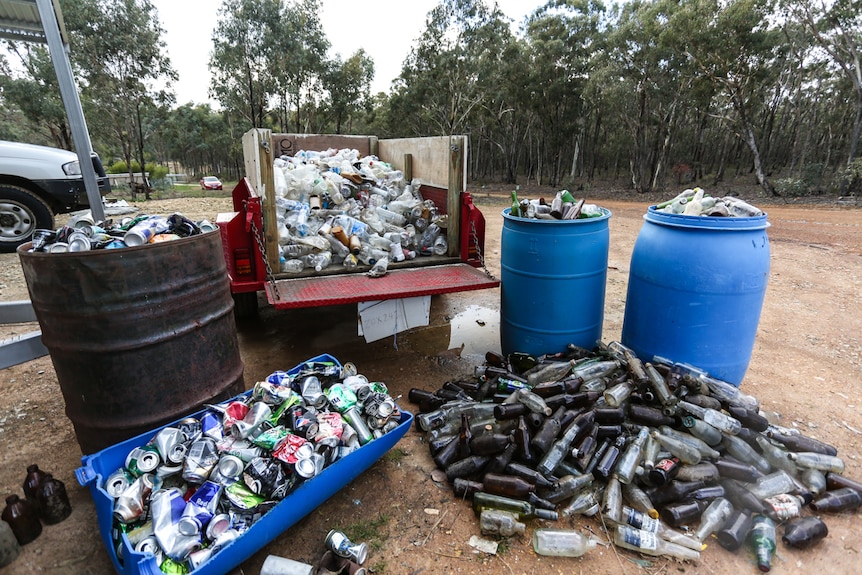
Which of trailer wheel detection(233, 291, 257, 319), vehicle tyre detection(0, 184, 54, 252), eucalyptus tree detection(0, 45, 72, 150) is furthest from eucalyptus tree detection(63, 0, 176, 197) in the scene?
trailer wheel detection(233, 291, 257, 319)

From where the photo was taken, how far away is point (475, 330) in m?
5.20

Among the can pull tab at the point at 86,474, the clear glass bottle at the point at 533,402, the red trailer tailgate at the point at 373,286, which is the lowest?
the clear glass bottle at the point at 533,402

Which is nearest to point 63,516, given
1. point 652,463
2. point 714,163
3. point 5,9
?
point 652,463

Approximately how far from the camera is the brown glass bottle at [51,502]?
7.77ft

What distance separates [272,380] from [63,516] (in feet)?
4.20

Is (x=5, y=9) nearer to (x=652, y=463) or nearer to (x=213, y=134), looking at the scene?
(x=652, y=463)

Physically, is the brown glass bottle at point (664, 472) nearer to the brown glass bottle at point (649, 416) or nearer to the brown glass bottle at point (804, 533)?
the brown glass bottle at point (649, 416)

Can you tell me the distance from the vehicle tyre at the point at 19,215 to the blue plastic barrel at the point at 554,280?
25.0 feet

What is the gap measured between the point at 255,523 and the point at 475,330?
356cm

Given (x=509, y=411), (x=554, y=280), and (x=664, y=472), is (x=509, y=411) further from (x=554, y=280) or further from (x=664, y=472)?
(x=554, y=280)

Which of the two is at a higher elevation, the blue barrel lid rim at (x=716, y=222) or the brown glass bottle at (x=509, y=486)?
the blue barrel lid rim at (x=716, y=222)

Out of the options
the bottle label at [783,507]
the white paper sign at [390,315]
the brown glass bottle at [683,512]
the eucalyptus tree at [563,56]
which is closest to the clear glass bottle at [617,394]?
the brown glass bottle at [683,512]

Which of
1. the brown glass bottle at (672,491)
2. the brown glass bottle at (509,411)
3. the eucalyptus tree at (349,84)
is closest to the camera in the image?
the brown glass bottle at (672,491)

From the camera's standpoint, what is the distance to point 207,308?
2520mm
